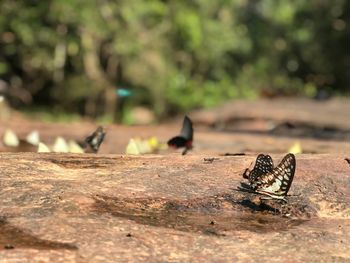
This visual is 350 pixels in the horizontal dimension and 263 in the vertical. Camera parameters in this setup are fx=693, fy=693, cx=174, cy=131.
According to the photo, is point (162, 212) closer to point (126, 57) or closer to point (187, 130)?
point (187, 130)

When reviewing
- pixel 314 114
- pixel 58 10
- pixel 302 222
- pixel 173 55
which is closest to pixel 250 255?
pixel 302 222

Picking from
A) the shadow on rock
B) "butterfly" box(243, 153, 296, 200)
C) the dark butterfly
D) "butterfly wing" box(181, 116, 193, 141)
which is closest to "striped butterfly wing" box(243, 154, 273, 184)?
"butterfly" box(243, 153, 296, 200)

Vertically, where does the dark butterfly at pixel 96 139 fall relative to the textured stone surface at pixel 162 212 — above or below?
above

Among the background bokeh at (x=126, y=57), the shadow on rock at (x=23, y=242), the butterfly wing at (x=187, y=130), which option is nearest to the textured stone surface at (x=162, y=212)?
the shadow on rock at (x=23, y=242)

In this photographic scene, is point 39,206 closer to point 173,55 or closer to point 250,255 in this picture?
point 250,255

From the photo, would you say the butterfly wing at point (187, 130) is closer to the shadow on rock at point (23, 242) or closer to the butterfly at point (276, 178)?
the butterfly at point (276, 178)

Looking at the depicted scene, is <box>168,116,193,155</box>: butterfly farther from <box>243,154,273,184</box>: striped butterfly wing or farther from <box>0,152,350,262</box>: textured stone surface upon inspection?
<box>243,154,273,184</box>: striped butterfly wing
